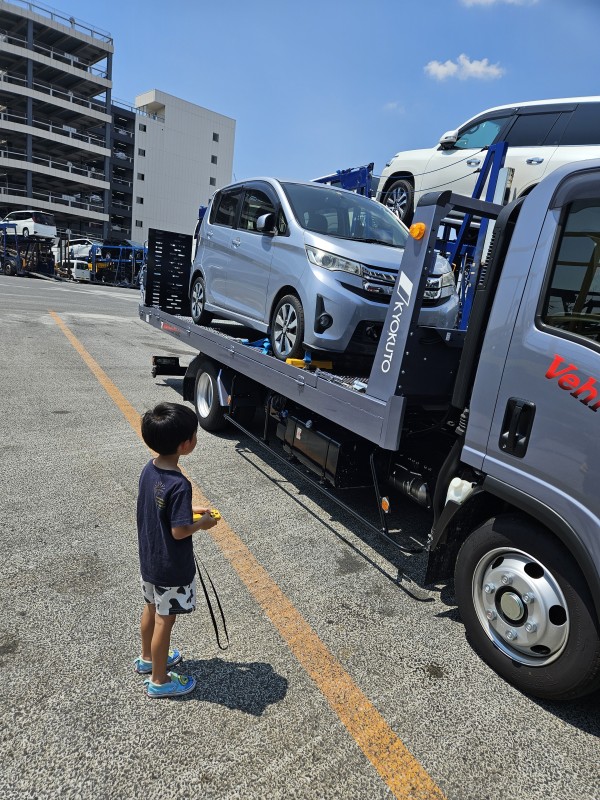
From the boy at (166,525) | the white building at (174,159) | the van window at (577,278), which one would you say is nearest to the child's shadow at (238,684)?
the boy at (166,525)

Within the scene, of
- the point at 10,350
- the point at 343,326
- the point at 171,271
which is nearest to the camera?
the point at 343,326

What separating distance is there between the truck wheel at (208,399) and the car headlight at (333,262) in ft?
7.00

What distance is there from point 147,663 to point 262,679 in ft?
1.73

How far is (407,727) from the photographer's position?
231 centimetres

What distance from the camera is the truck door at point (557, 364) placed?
221cm

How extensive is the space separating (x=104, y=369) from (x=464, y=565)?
7613mm

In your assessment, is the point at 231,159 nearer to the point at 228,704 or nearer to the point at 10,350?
the point at 10,350

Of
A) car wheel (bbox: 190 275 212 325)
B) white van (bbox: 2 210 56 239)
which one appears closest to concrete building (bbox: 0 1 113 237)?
white van (bbox: 2 210 56 239)

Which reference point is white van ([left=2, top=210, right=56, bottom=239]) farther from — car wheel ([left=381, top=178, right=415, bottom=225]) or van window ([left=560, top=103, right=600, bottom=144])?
van window ([left=560, top=103, right=600, bottom=144])

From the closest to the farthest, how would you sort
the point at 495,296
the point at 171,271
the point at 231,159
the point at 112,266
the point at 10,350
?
1. the point at 495,296
2. the point at 171,271
3. the point at 10,350
4. the point at 112,266
5. the point at 231,159

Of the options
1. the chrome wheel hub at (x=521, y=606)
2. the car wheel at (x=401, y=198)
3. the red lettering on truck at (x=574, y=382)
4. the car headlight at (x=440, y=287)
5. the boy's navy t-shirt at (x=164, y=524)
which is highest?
the car wheel at (x=401, y=198)

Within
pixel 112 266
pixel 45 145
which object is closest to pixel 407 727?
pixel 112 266

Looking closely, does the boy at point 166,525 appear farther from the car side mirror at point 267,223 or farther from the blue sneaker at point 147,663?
the car side mirror at point 267,223

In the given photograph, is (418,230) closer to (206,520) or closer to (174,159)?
(206,520)
